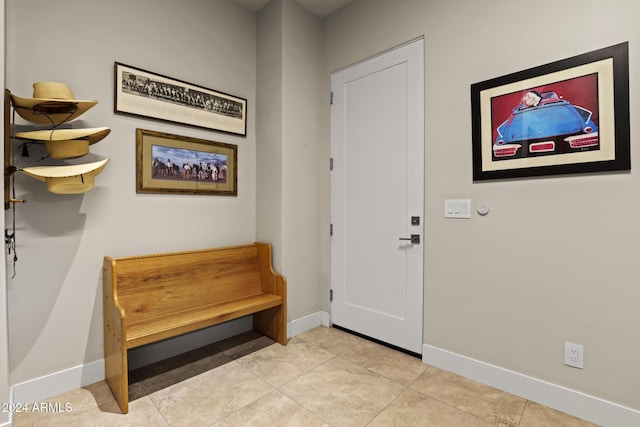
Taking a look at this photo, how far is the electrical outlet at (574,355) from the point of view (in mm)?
1803

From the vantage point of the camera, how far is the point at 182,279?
95.0 inches

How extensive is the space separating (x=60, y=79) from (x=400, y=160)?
236 centimetres

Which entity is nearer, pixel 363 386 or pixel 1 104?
pixel 1 104

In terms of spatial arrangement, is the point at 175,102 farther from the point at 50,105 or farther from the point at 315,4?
the point at 315,4

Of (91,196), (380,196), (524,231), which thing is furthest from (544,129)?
(91,196)

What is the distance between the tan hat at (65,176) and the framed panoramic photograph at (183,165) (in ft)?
1.46

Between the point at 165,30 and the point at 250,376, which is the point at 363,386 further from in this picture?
the point at 165,30

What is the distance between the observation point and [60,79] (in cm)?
201

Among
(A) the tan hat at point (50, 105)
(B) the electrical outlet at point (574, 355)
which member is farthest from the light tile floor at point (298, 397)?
(A) the tan hat at point (50, 105)

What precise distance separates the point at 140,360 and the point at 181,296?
53 centimetres

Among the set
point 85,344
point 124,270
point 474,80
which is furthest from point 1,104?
point 474,80

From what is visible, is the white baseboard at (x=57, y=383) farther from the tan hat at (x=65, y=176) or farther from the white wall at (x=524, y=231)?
the white wall at (x=524, y=231)

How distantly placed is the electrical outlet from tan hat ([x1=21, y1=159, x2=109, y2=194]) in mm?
2907

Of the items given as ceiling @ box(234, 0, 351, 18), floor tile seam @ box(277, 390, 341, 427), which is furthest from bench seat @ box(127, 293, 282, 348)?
ceiling @ box(234, 0, 351, 18)
